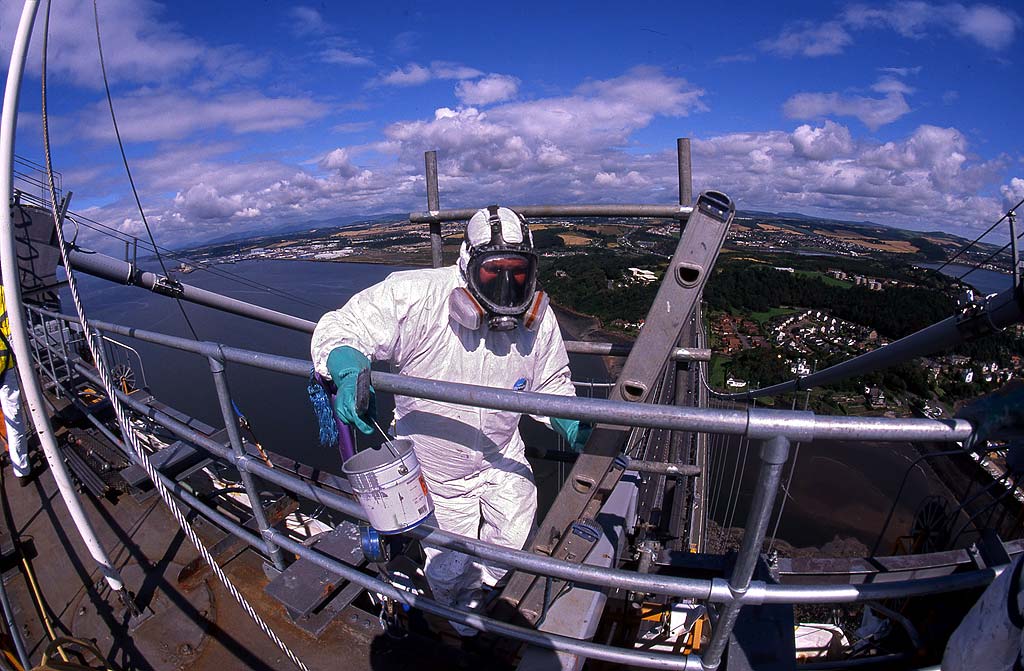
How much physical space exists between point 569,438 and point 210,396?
125 ft

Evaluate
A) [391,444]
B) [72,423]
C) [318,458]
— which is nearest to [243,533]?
[391,444]

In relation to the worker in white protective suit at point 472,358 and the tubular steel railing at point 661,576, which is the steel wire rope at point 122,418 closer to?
the tubular steel railing at point 661,576

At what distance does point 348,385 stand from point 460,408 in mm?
847

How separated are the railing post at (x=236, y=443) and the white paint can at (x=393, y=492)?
566mm

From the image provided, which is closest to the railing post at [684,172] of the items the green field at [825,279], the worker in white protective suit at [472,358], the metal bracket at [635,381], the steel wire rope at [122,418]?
the worker in white protective suit at [472,358]

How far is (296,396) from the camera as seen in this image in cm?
3672

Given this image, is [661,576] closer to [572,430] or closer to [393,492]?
[393,492]

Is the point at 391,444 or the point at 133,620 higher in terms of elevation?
the point at 391,444

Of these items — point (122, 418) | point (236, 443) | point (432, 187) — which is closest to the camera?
point (236, 443)

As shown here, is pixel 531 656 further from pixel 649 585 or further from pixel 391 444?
pixel 391 444

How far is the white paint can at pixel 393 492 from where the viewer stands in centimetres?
152

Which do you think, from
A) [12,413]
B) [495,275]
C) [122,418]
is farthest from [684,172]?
[12,413]

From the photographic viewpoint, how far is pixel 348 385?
1.74m

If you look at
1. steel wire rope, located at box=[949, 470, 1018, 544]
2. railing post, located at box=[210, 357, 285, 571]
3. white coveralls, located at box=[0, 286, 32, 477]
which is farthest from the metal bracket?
white coveralls, located at box=[0, 286, 32, 477]
